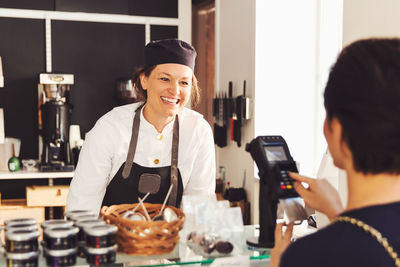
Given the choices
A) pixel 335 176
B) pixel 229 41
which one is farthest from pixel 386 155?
pixel 229 41

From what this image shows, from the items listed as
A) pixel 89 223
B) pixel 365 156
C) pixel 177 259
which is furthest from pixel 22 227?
pixel 365 156

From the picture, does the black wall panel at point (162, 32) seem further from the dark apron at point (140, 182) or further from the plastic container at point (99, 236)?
the plastic container at point (99, 236)

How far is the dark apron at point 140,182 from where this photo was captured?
2236 mm

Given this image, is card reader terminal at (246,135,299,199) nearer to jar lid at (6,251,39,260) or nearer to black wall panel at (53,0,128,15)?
jar lid at (6,251,39,260)

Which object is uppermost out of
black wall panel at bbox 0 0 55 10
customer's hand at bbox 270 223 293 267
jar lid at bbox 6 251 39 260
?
black wall panel at bbox 0 0 55 10

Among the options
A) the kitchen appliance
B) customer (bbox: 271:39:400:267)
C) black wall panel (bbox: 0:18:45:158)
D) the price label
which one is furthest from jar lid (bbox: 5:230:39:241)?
black wall panel (bbox: 0:18:45:158)

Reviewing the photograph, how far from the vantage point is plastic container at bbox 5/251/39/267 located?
1.23m

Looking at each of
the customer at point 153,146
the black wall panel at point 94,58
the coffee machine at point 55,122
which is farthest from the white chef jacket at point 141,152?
the black wall panel at point 94,58

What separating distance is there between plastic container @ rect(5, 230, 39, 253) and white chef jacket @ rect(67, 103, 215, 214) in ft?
2.92

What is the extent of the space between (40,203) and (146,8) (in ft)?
7.17

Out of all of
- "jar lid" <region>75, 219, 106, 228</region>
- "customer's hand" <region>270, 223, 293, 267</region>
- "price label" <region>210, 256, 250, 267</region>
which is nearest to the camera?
"customer's hand" <region>270, 223, 293, 267</region>

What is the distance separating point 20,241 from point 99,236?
0.64 feet

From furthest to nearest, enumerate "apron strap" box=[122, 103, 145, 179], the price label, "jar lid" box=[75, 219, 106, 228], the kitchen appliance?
the kitchen appliance < "apron strap" box=[122, 103, 145, 179] < the price label < "jar lid" box=[75, 219, 106, 228]

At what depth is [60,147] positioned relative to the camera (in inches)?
169
